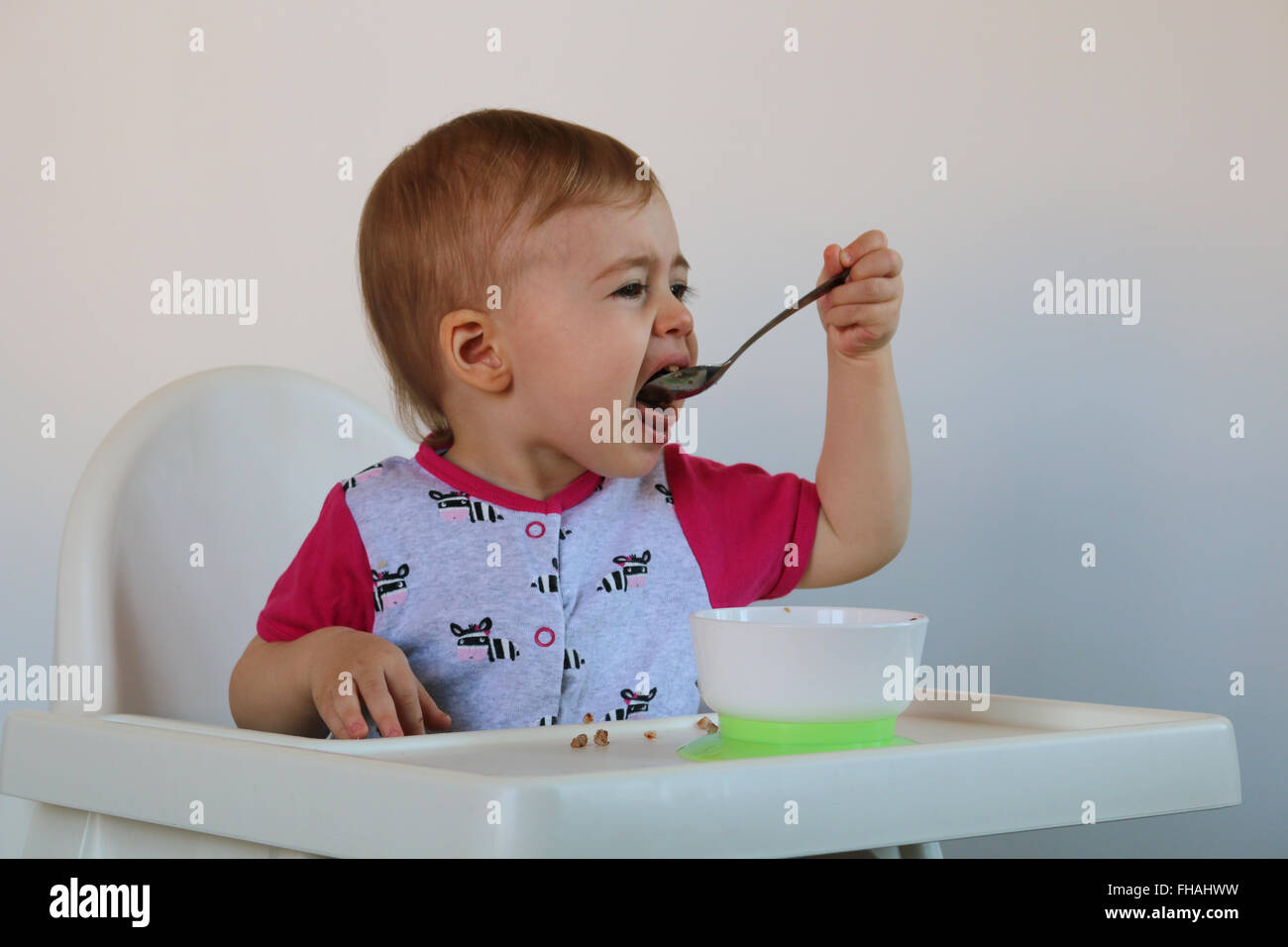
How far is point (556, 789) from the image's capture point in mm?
411

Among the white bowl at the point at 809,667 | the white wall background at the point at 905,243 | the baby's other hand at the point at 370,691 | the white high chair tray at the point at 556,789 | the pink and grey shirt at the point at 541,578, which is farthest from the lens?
the white wall background at the point at 905,243

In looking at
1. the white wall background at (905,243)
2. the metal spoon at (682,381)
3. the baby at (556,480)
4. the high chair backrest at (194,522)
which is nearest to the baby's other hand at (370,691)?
the baby at (556,480)

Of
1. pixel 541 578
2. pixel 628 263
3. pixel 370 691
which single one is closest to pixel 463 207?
pixel 628 263

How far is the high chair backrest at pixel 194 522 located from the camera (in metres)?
0.97

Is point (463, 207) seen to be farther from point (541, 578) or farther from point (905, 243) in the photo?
point (905, 243)

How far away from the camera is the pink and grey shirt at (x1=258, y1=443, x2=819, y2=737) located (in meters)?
0.96

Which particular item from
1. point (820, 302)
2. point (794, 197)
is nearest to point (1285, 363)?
point (794, 197)

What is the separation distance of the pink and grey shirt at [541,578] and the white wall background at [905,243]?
0.50 meters

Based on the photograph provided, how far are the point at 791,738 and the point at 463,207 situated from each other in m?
0.65

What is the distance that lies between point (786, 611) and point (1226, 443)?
1015 millimetres

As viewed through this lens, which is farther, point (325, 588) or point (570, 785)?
point (325, 588)

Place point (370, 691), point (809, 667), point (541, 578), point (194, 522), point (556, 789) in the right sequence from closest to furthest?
point (556, 789)
point (809, 667)
point (370, 691)
point (541, 578)
point (194, 522)

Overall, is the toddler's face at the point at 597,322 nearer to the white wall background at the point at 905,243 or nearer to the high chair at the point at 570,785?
the high chair at the point at 570,785

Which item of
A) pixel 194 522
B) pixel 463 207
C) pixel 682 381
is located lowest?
pixel 194 522
